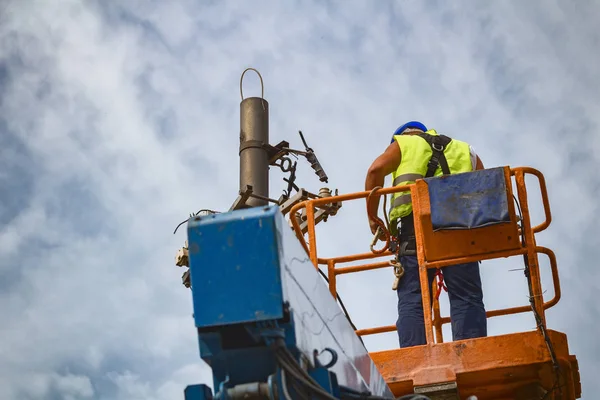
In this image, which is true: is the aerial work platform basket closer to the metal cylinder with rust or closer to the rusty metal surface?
the rusty metal surface

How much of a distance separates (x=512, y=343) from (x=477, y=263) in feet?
3.64

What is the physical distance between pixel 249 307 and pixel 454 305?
4145 millimetres

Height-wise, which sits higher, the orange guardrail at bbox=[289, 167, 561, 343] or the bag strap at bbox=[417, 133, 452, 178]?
the bag strap at bbox=[417, 133, 452, 178]

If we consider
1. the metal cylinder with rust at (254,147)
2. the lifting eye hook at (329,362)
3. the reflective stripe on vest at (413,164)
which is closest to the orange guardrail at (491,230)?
the reflective stripe on vest at (413,164)

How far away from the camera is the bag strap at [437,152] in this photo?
314 inches

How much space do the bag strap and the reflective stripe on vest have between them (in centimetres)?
3

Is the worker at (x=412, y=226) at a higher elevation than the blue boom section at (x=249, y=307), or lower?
higher

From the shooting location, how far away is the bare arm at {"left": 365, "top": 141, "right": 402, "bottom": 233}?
25.6 ft

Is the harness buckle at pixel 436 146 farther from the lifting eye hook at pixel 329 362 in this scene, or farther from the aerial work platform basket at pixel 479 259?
the lifting eye hook at pixel 329 362

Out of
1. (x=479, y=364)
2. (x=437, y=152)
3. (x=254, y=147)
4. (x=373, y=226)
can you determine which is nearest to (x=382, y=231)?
(x=373, y=226)

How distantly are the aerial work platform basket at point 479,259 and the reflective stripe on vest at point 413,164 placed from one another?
0.55 meters

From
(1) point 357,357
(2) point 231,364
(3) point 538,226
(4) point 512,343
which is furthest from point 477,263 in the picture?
(2) point 231,364

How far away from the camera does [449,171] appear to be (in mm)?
7988

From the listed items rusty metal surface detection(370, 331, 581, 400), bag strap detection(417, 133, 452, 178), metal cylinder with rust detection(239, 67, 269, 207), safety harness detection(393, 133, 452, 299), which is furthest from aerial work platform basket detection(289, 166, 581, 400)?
metal cylinder with rust detection(239, 67, 269, 207)
